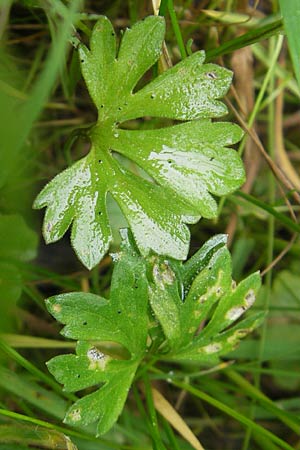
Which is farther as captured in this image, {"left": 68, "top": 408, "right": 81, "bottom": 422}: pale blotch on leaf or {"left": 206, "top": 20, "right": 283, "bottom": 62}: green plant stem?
{"left": 206, "top": 20, "right": 283, "bottom": 62}: green plant stem

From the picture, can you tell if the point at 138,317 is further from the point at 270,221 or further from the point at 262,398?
the point at 270,221

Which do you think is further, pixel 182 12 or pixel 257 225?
pixel 257 225

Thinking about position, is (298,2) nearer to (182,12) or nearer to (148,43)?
(148,43)

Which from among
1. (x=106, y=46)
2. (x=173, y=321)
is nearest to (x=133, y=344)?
(x=173, y=321)

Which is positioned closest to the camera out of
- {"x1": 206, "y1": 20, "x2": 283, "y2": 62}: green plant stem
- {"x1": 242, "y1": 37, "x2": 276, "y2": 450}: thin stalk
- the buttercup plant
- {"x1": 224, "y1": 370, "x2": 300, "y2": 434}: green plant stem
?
the buttercup plant

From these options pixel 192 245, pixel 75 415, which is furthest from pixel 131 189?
pixel 192 245

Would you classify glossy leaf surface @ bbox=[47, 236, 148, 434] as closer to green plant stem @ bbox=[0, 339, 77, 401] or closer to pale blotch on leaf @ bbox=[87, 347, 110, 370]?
pale blotch on leaf @ bbox=[87, 347, 110, 370]

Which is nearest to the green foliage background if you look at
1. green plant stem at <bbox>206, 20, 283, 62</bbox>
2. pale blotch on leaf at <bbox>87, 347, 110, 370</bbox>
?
green plant stem at <bbox>206, 20, 283, 62</bbox>
